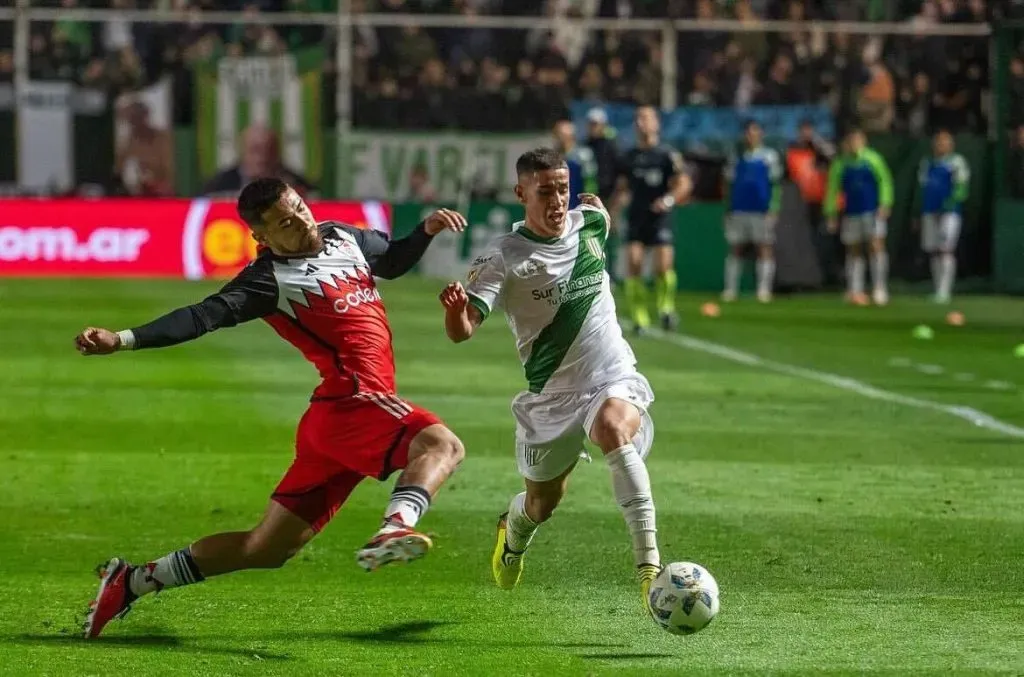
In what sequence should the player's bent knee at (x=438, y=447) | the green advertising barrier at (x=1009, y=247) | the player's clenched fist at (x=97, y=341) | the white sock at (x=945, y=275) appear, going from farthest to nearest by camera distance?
the green advertising barrier at (x=1009, y=247)
the white sock at (x=945, y=275)
the player's bent knee at (x=438, y=447)
the player's clenched fist at (x=97, y=341)

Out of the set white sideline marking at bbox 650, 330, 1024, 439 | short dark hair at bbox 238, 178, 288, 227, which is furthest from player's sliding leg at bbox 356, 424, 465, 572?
white sideline marking at bbox 650, 330, 1024, 439

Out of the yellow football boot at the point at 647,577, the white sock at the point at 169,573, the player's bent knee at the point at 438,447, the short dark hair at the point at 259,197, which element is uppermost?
the short dark hair at the point at 259,197

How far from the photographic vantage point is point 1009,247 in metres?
29.9

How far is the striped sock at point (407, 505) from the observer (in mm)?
6941

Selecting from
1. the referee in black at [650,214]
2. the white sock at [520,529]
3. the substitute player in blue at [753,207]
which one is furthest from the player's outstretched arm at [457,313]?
the substitute player in blue at [753,207]

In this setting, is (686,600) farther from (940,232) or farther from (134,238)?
(940,232)

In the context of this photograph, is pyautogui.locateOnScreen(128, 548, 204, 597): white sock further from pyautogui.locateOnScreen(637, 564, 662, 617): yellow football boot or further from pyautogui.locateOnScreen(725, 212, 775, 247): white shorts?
pyautogui.locateOnScreen(725, 212, 775, 247): white shorts

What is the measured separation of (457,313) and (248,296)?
779 millimetres

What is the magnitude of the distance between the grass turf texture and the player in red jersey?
25 centimetres

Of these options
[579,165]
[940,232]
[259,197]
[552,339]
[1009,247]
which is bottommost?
[1009,247]

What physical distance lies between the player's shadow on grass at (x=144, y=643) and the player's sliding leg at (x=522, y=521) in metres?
1.39

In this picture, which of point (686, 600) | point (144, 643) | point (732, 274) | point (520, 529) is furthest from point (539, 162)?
point (732, 274)

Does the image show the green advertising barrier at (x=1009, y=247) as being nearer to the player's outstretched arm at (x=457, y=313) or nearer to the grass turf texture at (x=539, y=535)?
the grass turf texture at (x=539, y=535)

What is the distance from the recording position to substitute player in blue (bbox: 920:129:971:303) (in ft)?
95.1
